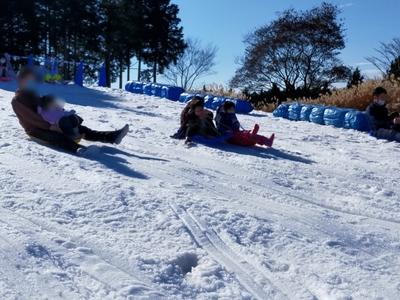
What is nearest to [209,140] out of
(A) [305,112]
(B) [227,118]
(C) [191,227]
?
(B) [227,118]

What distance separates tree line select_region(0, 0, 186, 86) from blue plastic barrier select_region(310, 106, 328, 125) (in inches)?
762

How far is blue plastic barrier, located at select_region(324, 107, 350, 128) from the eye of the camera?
948 cm

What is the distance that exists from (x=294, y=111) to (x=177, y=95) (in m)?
4.53

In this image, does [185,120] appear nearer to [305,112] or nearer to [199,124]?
[199,124]

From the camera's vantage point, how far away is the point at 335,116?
963 cm

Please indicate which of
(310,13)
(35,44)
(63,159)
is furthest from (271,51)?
(63,159)

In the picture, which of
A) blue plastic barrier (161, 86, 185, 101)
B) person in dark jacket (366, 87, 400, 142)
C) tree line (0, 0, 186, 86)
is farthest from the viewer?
tree line (0, 0, 186, 86)

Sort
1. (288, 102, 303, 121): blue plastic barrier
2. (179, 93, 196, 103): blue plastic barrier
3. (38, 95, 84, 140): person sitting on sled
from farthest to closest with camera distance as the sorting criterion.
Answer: (179, 93, 196, 103): blue plastic barrier < (288, 102, 303, 121): blue plastic barrier < (38, 95, 84, 140): person sitting on sled

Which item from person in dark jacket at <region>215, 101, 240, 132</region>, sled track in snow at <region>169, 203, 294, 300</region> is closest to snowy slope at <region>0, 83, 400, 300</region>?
sled track in snow at <region>169, 203, 294, 300</region>

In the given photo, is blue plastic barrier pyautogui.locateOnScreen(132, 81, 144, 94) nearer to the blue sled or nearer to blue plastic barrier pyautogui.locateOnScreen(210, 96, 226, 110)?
blue plastic barrier pyautogui.locateOnScreen(210, 96, 226, 110)

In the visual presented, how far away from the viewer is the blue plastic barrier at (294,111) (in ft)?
35.5

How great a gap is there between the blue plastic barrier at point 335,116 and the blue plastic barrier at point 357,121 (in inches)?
4.7

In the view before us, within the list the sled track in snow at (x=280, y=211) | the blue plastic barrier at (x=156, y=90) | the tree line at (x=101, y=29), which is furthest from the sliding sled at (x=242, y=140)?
the tree line at (x=101, y=29)

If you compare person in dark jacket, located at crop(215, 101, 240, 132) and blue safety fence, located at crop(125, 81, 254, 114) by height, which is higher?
blue safety fence, located at crop(125, 81, 254, 114)
